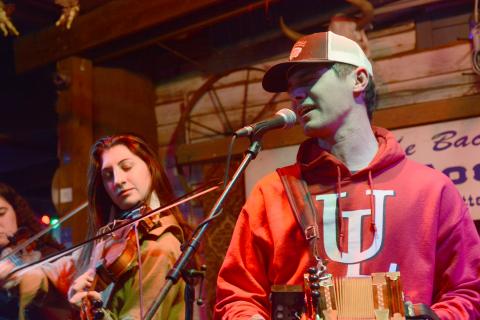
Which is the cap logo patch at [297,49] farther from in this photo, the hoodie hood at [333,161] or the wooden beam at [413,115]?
the wooden beam at [413,115]

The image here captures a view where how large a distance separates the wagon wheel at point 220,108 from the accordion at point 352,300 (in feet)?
10.0

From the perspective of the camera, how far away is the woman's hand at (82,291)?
303 centimetres

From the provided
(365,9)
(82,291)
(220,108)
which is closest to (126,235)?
(82,291)

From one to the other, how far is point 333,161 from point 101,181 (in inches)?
60.3

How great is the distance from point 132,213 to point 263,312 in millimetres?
1149

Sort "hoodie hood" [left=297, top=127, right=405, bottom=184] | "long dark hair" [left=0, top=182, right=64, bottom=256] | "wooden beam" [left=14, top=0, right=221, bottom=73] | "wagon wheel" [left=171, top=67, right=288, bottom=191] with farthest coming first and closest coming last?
"wagon wheel" [left=171, top=67, right=288, bottom=191] → "wooden beam" [left=14, top=0, right=221, bottom=73] → "long dark hair" [left=0, top=182, right=64, bottom=256] → "hoodie hood" [left=297, top=127, right=405, bottom=184]

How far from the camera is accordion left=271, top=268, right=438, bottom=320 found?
80.7 inches

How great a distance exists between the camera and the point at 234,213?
5074 millimetres

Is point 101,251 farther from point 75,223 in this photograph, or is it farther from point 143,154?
point 75,223

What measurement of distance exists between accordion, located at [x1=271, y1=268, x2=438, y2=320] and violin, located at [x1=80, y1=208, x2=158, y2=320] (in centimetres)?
112

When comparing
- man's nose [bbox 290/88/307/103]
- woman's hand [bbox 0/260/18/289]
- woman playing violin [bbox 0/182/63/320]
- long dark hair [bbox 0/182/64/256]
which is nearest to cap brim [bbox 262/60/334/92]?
man's nose [bbox 290/88/307/103]

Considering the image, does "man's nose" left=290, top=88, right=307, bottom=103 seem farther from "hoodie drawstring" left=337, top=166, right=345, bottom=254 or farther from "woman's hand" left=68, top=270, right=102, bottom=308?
"woman's hand" left=68, top=270, right=102, bottom=308

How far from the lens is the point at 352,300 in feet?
6.91

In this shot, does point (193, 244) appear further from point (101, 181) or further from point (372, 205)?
point (101, 181)
